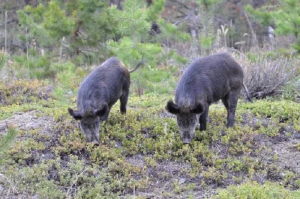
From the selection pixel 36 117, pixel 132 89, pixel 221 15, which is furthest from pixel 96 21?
pixel 221 15

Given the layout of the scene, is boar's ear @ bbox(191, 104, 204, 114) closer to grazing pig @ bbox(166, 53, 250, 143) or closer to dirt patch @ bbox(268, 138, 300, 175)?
grazing pig @ bbox(166, 53, 250, 143)

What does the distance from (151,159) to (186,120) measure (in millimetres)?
868

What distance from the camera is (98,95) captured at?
8414mm

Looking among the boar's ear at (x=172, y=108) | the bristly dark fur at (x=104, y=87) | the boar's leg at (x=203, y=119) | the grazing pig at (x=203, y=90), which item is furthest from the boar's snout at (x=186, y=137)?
the bristly dark fur at (x=104, y=87)

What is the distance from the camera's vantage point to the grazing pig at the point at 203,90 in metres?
7.90

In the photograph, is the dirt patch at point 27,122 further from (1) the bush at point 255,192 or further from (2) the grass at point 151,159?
(1) the bush at point 255,192

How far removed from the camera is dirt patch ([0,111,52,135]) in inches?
340

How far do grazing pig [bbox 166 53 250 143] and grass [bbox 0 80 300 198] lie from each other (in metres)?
0.34

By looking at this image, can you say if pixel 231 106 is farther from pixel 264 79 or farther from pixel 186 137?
pixel 264 79

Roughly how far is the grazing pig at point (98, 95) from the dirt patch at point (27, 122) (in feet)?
2.69

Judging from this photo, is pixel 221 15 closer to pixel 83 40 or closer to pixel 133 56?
pixel 83 40

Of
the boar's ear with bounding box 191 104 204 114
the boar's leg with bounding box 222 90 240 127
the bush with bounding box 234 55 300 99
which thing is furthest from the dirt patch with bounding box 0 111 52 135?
the bush with bounding box 234 55 300 99

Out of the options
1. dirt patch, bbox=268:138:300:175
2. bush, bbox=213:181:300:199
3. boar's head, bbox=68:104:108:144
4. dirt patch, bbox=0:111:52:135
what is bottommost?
dirt patch, bbox=0:111:52:135

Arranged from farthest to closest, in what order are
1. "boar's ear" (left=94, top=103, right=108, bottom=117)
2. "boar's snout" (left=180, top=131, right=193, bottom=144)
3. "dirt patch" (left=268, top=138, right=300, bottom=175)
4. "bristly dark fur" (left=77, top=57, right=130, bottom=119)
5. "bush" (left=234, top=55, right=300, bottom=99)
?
"bush" (left=234, top=55, right=300, bottom=99)
"bristly dark fur" (left=77, top=57, right=130, bottom=119)
"boar's snout" (left=180, top=131, right=193, bottom=144)
"boar's ear" (left=94, top=103, right=108, bottom=117)
"dirt patch" (left=268, top=138, right=300, bottom=175)
